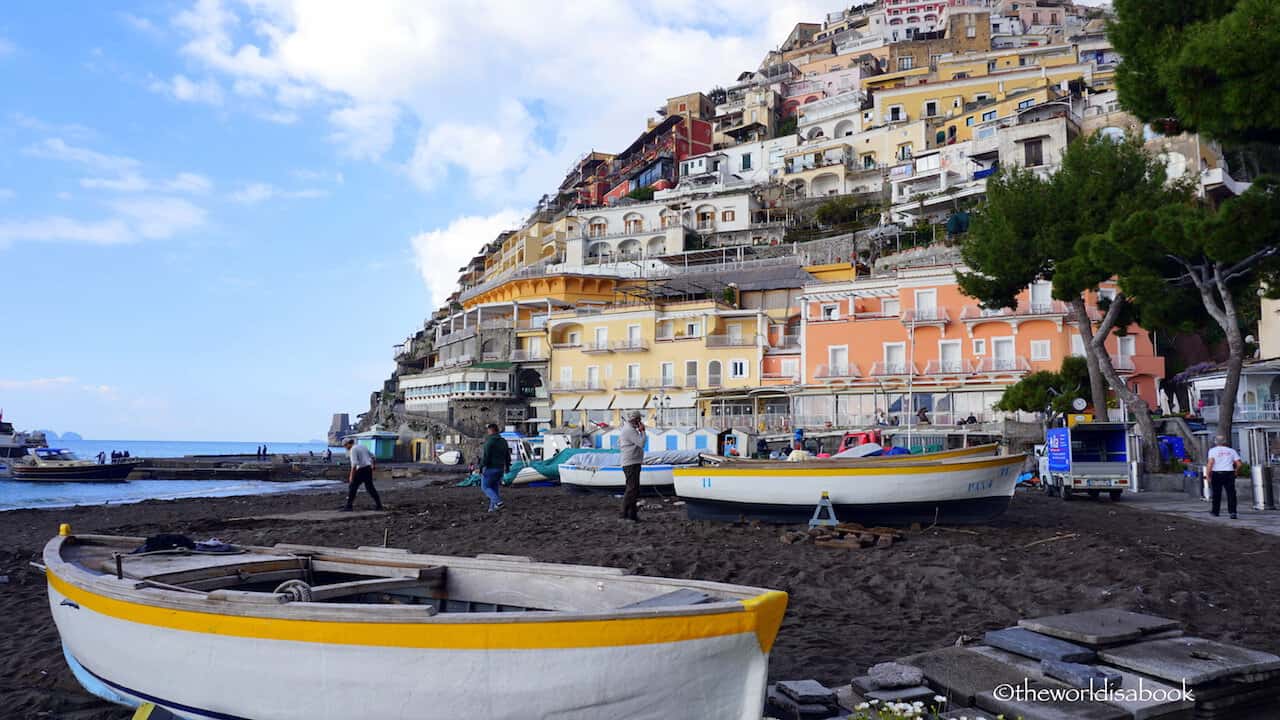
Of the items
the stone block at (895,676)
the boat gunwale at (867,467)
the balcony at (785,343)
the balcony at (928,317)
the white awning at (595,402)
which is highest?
the balcony at (928,317)

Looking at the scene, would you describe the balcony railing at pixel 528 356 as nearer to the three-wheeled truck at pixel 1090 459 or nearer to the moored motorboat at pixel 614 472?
the moored motorboat at pixel 614 472

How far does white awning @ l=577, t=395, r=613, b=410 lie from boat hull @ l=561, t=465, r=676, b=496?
21.8m

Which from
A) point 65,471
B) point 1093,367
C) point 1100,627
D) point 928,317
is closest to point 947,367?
point 928,317

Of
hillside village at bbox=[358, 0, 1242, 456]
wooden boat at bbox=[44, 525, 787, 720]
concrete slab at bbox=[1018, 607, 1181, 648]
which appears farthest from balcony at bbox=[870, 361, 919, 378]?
wooden boat at bbox=[44, 525, 787, 720]

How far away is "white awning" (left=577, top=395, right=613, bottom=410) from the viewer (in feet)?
159

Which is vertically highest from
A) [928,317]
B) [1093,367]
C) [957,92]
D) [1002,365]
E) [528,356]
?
[957,92]

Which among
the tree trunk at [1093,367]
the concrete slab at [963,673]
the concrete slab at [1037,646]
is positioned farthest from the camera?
the tree trunk at [1093,367]

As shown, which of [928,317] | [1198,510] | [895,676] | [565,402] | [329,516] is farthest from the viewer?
[565,402]

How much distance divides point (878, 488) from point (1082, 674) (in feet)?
25.4

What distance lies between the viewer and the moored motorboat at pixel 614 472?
74.1 ft

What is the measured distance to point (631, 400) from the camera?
156 ft

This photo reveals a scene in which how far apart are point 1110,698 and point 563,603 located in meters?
3.05

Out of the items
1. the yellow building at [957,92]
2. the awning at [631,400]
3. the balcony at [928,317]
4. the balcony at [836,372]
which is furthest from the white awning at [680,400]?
the yellow building at [957,92]

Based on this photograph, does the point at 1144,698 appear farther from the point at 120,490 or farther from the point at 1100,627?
A: the point at 120,490
